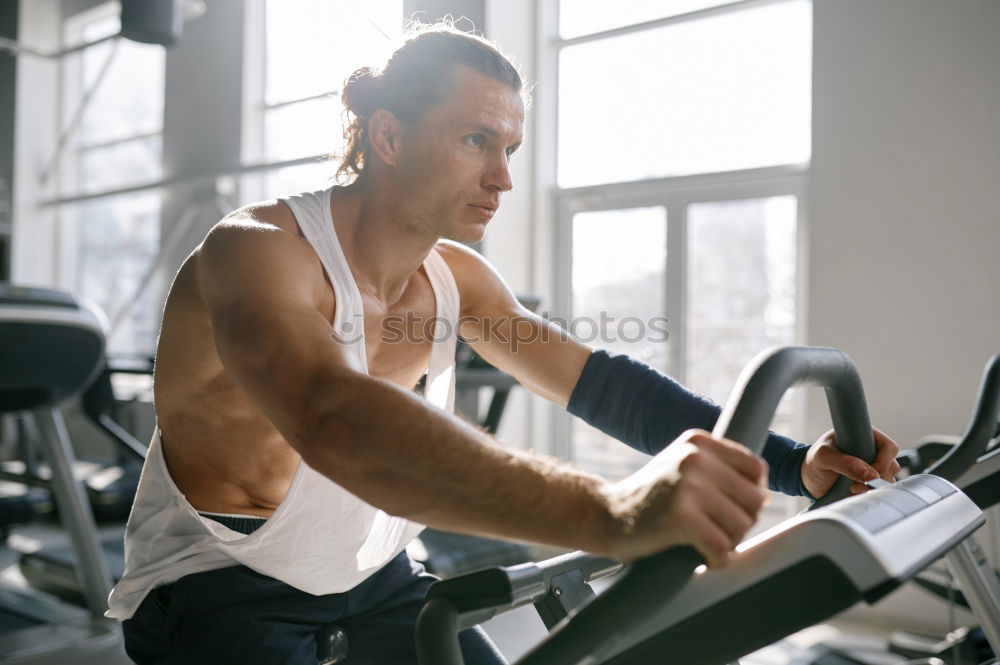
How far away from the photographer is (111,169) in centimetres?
686

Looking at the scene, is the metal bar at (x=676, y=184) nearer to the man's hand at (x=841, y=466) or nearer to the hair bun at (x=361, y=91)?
the hair bun at (x=361, y=91)

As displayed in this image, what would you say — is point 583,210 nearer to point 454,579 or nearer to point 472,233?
point 472,233

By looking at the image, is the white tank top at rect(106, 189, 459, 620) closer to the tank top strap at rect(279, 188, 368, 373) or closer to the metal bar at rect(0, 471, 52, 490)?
the tank top strap at rect(279, 188, 368, 373)

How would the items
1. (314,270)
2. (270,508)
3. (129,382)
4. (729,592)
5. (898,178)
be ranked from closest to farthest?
(729,592)
(314,270)
(270,508)
(898,178)
(129,382)

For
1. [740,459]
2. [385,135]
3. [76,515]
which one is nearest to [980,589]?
[740,459]

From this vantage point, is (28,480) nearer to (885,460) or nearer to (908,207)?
(885,460)

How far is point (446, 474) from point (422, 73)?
2.40 feet

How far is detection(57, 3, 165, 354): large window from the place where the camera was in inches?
254

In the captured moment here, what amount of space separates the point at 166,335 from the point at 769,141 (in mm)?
3427

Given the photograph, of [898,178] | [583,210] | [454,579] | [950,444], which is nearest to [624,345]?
[583,210]

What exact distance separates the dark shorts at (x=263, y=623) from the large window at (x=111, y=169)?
223 inches

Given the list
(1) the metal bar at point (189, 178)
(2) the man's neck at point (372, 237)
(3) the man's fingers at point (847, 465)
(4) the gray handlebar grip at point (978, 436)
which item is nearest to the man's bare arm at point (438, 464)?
(2) the man's neck at point (372, 237)

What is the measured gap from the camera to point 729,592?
1.91ft

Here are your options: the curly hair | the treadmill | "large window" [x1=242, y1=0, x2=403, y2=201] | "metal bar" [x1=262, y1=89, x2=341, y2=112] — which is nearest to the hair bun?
the curly hair
